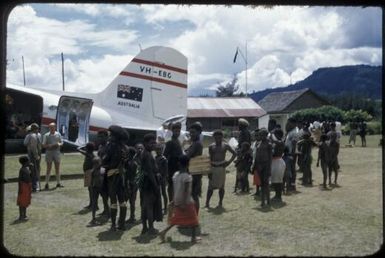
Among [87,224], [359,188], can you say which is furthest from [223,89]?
[87,224]

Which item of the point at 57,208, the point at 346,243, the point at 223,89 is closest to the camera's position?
the point at 346,243

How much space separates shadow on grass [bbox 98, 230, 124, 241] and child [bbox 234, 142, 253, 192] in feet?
12.2

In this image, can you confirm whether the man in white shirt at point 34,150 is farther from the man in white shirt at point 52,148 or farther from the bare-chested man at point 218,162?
the bare-chested man at point 218,162

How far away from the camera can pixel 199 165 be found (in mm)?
7445

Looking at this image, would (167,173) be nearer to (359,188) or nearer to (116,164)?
(116,164)

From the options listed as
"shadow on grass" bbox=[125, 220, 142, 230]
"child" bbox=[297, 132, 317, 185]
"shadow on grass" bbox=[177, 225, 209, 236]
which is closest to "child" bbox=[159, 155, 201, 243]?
"shadow on grass" bbox=[177, 225, 209, 236]

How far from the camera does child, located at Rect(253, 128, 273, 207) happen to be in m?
8.62

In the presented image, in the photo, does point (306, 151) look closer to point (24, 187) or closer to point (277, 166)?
point (277, 166)

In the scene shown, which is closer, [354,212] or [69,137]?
[354,212]

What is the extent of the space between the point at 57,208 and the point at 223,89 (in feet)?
128

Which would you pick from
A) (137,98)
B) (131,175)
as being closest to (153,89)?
(137,98)

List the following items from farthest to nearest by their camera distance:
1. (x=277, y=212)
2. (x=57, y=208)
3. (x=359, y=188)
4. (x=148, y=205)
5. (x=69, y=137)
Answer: (x=69, y=137)
(x=359, y=188)
(x=57, y=208)
(x=277, y=212)
(x=148, y=205)

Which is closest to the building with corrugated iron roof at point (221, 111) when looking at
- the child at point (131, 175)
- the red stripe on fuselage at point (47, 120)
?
the red stripe on fuselage at point (47, 120)

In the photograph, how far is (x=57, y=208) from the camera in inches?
341
